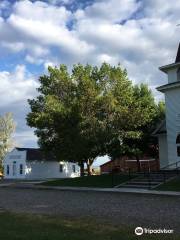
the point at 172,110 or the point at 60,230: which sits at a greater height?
the point at 172,110

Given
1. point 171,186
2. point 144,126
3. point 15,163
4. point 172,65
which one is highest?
point 172,65

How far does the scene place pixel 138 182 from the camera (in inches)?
1069

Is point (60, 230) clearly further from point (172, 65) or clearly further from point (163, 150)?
point (163, 150)

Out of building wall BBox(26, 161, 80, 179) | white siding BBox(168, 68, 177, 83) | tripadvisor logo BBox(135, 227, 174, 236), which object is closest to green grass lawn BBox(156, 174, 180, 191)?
white siding BBox(168, 68, 177, 83)

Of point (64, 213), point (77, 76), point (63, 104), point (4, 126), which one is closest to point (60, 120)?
point (63, 104)

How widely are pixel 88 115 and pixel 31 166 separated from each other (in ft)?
80.2

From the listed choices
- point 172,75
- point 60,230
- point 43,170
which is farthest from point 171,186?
point 43,170

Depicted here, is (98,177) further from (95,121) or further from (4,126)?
(4,126)

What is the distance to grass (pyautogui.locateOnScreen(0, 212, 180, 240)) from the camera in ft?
30.5

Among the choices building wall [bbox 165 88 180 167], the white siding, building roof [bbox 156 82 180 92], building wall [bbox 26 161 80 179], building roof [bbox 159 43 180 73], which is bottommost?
building wall [bbox 26 161 80 179]

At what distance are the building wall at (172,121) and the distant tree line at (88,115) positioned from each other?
5.35 meters

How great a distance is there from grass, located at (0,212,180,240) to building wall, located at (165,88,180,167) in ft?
65.4

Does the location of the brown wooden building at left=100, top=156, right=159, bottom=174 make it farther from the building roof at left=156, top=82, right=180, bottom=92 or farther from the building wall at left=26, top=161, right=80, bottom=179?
the building roof at left=156, top=82, right=180, bottom=92

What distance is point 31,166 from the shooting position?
2293 inches
